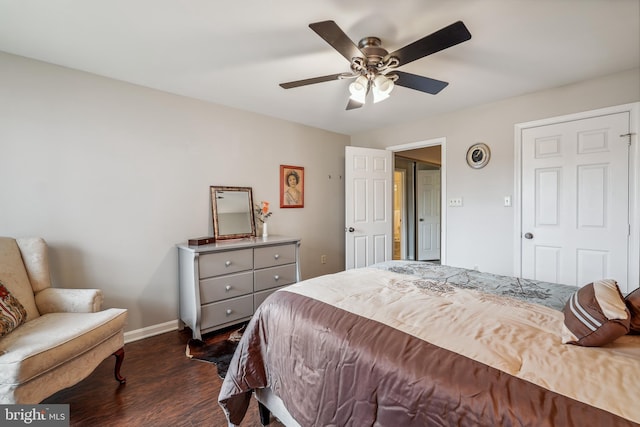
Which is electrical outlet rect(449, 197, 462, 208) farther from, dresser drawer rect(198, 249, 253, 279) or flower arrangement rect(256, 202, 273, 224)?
dresser drawer rect(198, 249, 253, 279)

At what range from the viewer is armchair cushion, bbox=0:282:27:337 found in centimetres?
153

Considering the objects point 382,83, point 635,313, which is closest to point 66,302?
point 382,83

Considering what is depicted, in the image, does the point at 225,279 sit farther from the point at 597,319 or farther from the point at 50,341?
the point at 597,319

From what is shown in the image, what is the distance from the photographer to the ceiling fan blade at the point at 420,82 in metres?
1.81

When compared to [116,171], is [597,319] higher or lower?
lower

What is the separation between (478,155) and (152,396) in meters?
3.73

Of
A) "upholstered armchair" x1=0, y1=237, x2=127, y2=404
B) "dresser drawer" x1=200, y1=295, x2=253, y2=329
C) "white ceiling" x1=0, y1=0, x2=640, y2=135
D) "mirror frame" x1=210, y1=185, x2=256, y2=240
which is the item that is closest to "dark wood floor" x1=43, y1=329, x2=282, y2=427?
"upholstered armchair" x1=0, y1=237, x2=127, y2=404

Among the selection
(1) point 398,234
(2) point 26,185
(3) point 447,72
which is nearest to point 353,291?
(3) point 447,72

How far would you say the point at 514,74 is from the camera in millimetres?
2330

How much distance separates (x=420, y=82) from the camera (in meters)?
1.88

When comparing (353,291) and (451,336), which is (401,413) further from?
(353,291)

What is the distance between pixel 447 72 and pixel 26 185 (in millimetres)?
3487

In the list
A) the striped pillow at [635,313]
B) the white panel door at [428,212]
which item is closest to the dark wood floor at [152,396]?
the striped pillow at [635,313]

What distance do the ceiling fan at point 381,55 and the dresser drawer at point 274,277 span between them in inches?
72.3
